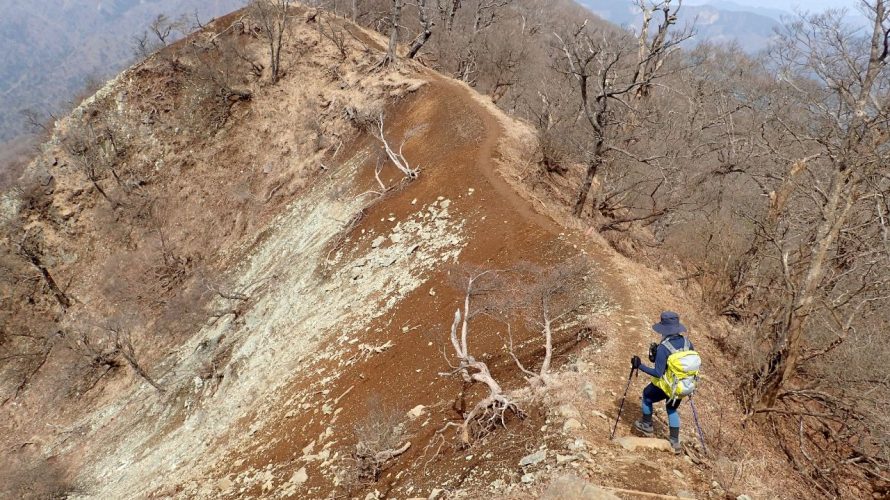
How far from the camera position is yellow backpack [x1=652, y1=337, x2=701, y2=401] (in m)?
6.22

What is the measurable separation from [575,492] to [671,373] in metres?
2.02

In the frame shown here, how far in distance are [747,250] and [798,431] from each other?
7.08 metres

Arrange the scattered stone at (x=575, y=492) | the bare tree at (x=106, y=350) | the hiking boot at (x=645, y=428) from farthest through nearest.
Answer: the bare tree at (x=106, y=350), the hiking boot at (x=645, y=428), the scattered stone at (x=575, y=492)

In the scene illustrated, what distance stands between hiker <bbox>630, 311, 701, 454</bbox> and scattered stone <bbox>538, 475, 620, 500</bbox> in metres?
1.58

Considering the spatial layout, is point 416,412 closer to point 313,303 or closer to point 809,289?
point 809,289

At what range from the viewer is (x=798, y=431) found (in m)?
8.99

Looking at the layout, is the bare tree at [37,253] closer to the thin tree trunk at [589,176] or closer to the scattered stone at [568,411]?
the thin tree trunk at [589,176]

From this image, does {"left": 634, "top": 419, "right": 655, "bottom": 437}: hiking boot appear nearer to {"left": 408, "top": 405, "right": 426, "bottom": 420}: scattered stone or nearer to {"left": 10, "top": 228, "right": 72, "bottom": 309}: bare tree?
{"left": 408, "top": 405, "right": 426, "bottom": 420}: scattered stone

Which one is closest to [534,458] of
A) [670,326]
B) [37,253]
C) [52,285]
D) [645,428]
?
[645,428]

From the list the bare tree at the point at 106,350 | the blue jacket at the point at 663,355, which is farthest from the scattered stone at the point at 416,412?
the bare tree at the point at 106,350

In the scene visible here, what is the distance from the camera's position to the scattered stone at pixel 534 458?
6.55 metres

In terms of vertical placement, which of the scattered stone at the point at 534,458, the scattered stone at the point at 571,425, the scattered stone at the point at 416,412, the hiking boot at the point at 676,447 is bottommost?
the hiking boot at the point at 676,447

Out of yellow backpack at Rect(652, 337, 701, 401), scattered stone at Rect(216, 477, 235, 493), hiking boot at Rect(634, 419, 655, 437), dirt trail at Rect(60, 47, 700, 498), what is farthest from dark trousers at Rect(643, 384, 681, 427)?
scattered stone at Rect(216, 477, 235, 493)

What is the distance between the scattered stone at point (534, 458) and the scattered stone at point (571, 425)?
46 cm
